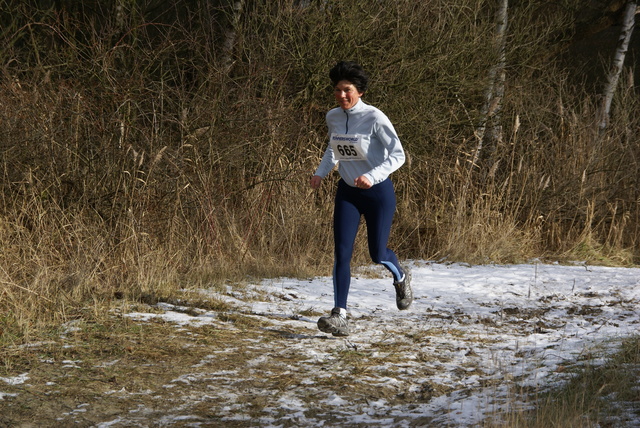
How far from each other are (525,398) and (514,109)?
8.14 meters

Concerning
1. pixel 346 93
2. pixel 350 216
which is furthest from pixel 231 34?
pixel 350 216

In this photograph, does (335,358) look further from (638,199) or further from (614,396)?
(638,199)

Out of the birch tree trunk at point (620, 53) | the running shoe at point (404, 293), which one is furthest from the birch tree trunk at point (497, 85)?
the running shoe at point (404, 293)

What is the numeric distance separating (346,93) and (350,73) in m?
0.15

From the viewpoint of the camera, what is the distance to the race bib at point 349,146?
5891 millimetres

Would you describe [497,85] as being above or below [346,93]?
above

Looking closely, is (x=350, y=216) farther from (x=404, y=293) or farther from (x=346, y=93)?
(x=404, y=293)

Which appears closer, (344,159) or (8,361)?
(8,361)

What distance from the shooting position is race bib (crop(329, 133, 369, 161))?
5.89 metres

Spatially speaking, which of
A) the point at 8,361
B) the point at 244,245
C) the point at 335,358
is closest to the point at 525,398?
the point at 335,358

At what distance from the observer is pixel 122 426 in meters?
4.27

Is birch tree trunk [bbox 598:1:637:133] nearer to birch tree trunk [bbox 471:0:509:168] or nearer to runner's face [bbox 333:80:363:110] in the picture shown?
birch tree trunk [bbox 471:0:509:168]

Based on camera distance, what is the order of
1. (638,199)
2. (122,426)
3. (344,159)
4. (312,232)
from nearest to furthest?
(122,426) → (344,159) → (312,232) → (638,199)

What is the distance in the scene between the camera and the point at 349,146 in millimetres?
5945
